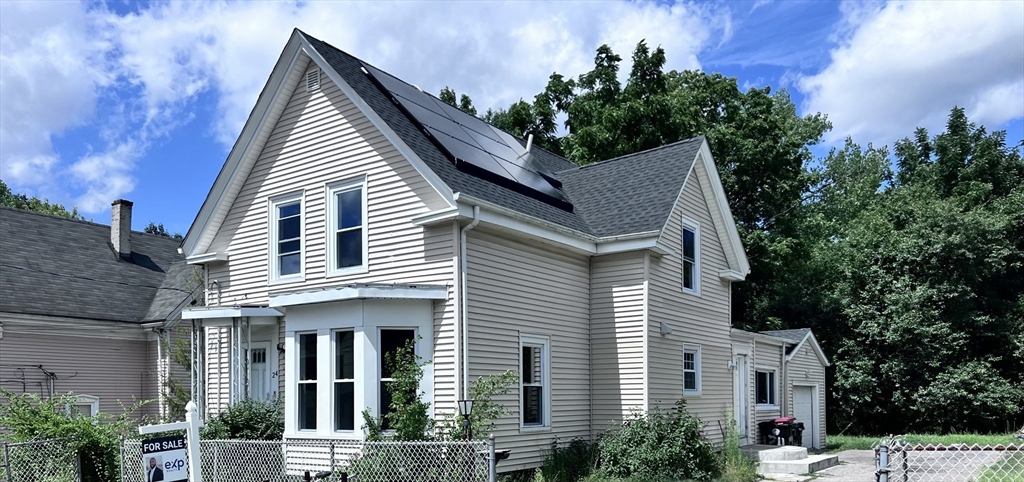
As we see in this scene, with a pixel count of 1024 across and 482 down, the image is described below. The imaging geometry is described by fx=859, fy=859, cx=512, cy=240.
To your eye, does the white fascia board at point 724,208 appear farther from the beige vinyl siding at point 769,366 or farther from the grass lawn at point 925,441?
the grass lawn at point 925,441

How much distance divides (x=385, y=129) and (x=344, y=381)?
A: 13.9ft

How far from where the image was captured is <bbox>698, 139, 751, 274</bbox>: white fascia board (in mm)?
18969

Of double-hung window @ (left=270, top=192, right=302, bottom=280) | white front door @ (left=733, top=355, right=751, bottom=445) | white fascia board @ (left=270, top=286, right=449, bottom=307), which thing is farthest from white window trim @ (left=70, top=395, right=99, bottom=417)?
white front door @ (left=733, top=355, right=751, bottom=445)

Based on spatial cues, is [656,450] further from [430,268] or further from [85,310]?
[85,310]

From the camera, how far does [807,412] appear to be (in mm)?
25188

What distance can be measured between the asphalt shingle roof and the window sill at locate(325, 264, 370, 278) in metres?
2.20

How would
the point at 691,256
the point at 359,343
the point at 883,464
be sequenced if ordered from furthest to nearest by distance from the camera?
the point at 691,256
the point at 359,343
the point at 883,464

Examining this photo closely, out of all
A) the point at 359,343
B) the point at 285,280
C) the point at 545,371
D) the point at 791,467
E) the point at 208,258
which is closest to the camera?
the point at 359,343

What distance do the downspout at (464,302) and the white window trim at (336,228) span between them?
199cm

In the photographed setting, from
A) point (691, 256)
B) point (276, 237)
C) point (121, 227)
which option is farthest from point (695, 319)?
point (121, 227)

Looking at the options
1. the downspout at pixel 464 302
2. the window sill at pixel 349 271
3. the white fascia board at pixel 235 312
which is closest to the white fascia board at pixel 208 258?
the white fascia board at pixel 235 312

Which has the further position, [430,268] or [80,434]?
[430,268]

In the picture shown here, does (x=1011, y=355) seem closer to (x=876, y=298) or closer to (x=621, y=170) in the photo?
(x=876, y=298)

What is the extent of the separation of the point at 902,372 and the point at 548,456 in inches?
772
